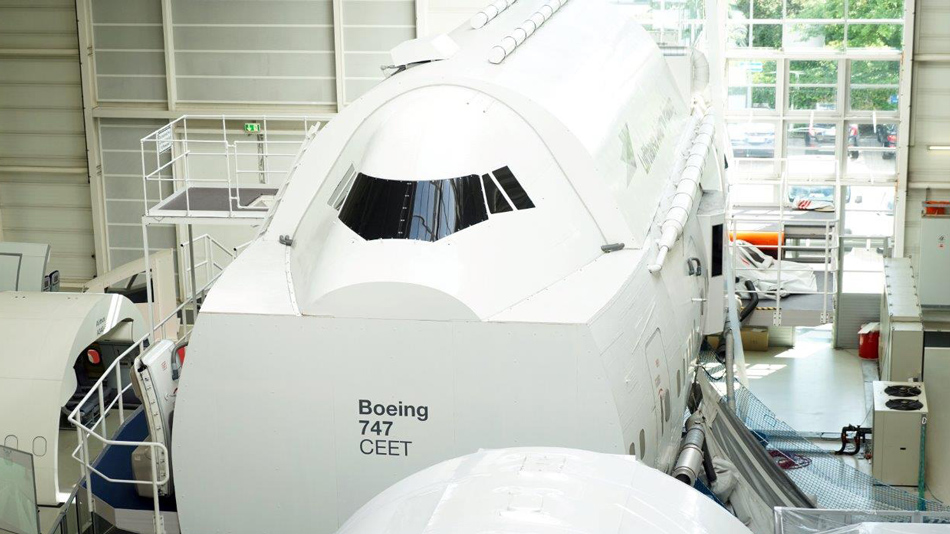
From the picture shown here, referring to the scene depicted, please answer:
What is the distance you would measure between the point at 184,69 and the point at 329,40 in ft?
11.9

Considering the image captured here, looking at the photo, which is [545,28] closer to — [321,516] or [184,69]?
[321,516]

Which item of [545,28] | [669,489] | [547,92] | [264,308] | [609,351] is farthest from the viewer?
[545,28]

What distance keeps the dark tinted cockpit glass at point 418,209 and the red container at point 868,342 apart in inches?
652

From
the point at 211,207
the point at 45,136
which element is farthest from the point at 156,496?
the point at 45,136

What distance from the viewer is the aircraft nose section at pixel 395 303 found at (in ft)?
28.0

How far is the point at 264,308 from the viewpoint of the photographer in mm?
9023

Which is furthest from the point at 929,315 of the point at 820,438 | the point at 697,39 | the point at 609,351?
the point at 609,351

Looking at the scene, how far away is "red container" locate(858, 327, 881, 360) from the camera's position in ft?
77.0

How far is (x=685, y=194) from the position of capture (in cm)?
1125

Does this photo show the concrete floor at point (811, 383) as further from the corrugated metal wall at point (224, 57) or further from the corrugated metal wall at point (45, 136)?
the corrugated metal wall at point (45, 136)

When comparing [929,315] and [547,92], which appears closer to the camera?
[547,92]

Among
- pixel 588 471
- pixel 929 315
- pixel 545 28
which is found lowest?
pixel 929 315

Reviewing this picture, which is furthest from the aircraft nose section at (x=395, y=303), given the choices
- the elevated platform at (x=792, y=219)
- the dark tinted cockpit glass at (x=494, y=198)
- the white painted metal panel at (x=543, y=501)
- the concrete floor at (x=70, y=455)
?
the elevated platform at (x=792, y=219)

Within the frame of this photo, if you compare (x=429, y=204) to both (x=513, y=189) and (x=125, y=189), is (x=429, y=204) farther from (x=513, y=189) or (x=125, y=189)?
(x=125, y=189)
